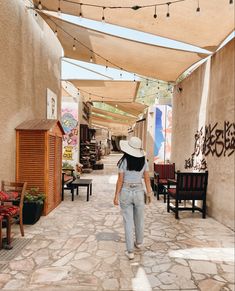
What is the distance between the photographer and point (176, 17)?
5172 millimetres

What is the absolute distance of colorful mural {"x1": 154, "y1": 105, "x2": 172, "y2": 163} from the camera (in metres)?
13.7

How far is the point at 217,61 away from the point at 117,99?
28.0 feet

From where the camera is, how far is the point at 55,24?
6.90 m

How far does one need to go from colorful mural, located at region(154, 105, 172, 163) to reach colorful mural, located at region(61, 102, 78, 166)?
401 centimetres

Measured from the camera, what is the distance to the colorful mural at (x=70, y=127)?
13.2 metres

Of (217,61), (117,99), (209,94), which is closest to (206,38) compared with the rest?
Answer: (217,61)

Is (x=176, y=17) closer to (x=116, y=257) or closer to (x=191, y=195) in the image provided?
(x=191, y=195)

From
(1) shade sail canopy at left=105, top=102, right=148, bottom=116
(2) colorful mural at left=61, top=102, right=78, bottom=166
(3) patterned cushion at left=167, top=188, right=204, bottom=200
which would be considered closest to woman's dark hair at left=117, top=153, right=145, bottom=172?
(3) patterned cushion at left=167, top=188, right=204, bottom=200

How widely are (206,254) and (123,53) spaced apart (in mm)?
5548

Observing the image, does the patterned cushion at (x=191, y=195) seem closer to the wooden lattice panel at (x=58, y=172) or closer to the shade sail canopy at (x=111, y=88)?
the wooden lattice panel at (x=58, y=172)

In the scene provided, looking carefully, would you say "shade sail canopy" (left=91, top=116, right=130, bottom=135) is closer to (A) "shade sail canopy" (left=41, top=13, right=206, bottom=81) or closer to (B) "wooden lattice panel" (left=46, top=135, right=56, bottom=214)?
(A) "shade sail canopy" (left=41, top=13, right=206, bottom=81)

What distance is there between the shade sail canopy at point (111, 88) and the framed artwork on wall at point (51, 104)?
2350 mm

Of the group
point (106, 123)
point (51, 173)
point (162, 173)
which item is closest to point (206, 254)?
point (51, 173)

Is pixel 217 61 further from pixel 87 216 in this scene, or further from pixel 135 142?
pixel 87 216
